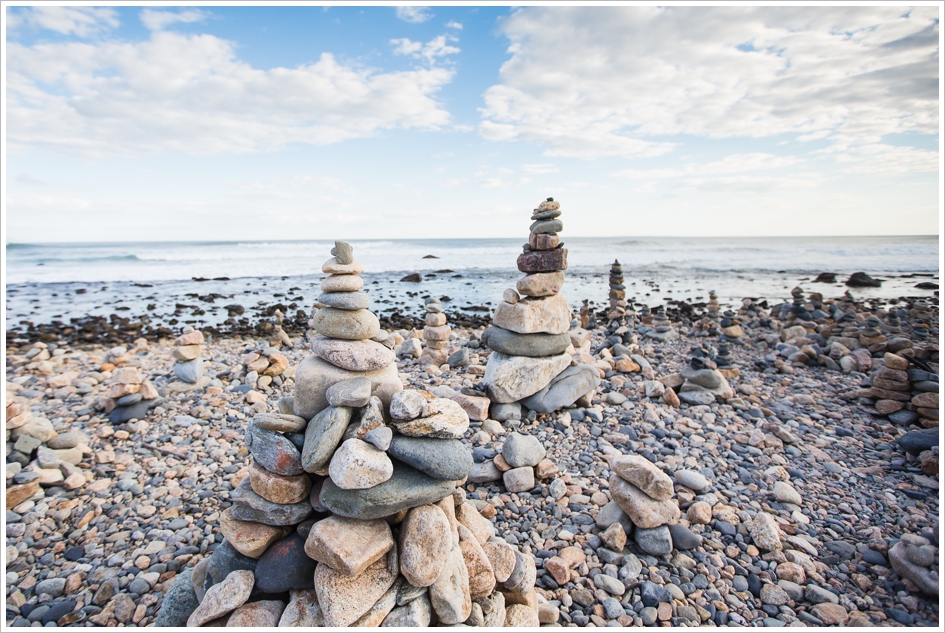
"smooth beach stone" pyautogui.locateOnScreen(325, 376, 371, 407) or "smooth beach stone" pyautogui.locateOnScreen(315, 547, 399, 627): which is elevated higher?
"smooth beach stone" pyautogui.locateOnScreen(325, 376, 371, 407)

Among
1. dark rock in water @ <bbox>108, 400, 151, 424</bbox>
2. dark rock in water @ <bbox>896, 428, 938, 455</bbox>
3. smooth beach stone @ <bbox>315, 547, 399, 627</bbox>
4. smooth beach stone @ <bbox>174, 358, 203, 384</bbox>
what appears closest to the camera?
smooth beach stone @ <bbox>315, 547, 399, 627</bbox>

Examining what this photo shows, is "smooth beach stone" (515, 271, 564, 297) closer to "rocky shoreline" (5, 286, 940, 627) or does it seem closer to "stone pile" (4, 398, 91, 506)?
"rocky shoreline" (5, 286, 940, 627)

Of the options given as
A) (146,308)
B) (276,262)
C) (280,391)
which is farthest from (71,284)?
(280,391)

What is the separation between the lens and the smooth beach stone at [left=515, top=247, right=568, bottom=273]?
26.8 feet

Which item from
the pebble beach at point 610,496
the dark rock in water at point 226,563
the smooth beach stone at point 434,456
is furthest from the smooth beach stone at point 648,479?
the dark rock in water at point 226,563

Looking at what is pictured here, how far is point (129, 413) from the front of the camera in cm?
790

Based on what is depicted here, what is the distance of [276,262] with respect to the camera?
154ft

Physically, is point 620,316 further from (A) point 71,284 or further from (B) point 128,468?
(A) point 71,284

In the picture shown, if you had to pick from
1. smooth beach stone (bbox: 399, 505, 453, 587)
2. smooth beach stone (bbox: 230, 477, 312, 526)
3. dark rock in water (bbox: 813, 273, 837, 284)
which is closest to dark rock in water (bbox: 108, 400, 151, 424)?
smooth beach stone (bbox: 230, 477, 312, 526)

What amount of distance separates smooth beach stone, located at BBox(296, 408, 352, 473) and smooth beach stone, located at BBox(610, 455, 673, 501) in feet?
10.7

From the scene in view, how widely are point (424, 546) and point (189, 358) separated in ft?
27.8

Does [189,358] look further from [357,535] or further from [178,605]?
[357,535]

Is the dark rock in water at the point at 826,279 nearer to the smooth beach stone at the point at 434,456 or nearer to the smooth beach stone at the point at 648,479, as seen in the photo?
the smooth beach stone at the point at 648,479

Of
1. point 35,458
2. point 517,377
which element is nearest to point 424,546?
point 517,377
